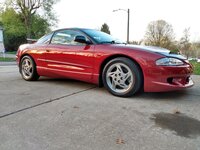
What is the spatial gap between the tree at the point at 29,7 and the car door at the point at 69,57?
1400 inches

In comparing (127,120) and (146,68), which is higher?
(146,68)

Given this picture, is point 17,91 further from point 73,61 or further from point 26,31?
point 26,31

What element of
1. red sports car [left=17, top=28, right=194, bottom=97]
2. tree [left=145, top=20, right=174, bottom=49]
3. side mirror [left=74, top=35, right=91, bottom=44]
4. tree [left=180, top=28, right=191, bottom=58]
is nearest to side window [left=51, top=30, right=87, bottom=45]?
red sports car [left=17, top=28, right=194, bottom=97]

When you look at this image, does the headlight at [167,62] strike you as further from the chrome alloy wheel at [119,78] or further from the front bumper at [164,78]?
the chrome alloy wheel at [119,78]

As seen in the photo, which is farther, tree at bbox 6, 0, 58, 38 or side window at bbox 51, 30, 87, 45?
tree at bbox 6, 0, 58, 38

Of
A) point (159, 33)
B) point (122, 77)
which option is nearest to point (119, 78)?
point (122, 77)

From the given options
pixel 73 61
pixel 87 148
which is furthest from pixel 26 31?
pixel 87 148

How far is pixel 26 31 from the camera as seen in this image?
4047cm

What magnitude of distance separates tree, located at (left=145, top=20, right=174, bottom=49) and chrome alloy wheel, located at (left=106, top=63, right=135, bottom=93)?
51493 millimetres

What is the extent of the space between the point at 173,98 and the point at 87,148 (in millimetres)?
2292

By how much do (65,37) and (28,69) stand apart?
1.26m

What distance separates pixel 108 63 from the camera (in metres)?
4.14

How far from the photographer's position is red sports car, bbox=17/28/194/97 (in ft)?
12.2

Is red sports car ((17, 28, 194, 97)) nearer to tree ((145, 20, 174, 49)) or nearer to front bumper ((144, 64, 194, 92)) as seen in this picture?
front bumper ((144, 64, 194, 92))
